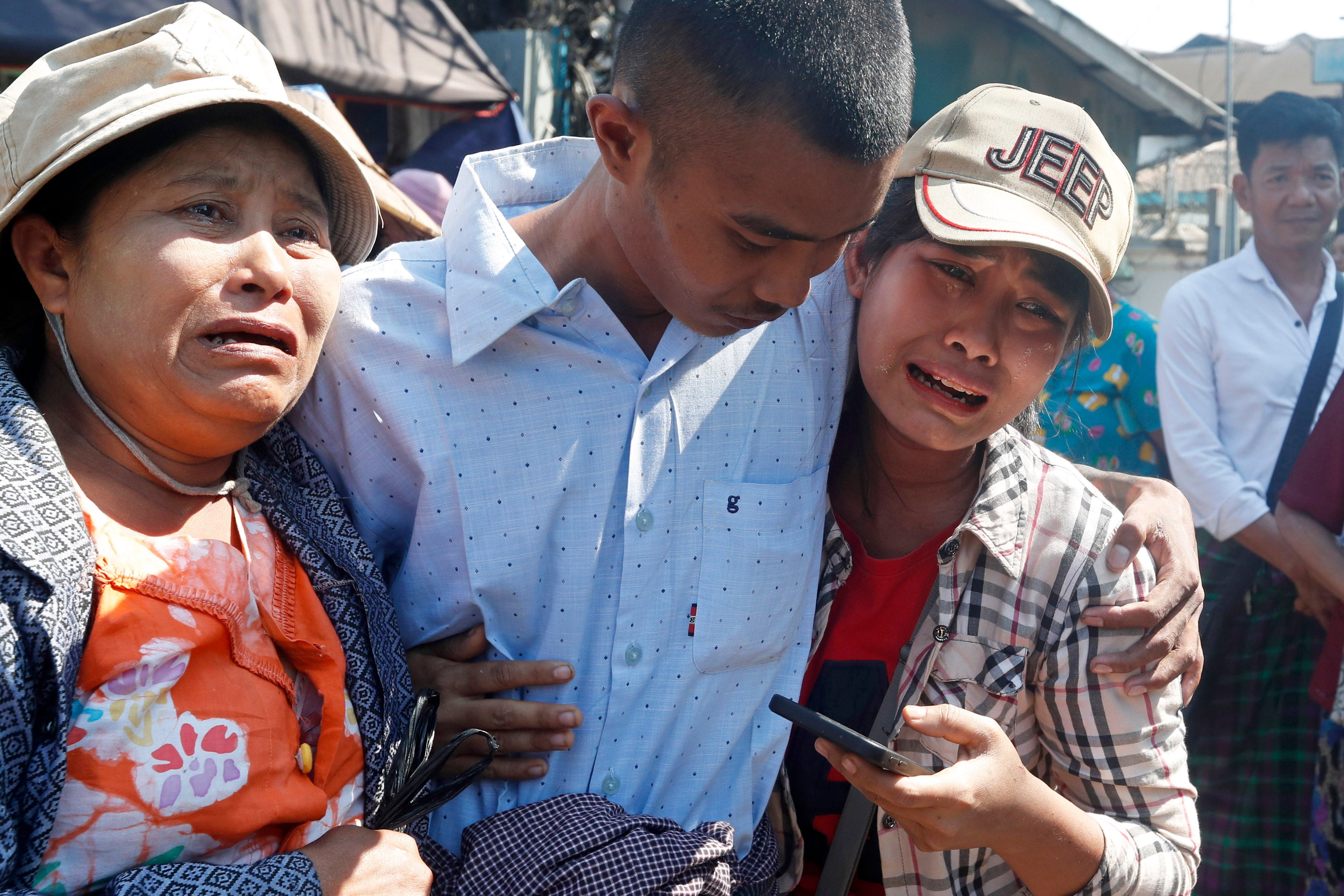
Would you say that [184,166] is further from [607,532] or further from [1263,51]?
[1263,51]

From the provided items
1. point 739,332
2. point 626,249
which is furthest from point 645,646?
point 626,249

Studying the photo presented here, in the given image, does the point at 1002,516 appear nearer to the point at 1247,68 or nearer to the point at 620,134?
the point at 620,134

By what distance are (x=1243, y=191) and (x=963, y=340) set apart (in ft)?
12.4

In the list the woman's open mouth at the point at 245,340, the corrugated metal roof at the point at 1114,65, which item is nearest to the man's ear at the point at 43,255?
the woman's open mouth at the point at 245,340

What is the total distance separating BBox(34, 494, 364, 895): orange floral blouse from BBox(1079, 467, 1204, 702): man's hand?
1282mm

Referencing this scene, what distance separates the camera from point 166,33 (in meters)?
1.53

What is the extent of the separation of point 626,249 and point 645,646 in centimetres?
73

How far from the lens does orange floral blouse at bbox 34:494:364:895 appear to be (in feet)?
4.26

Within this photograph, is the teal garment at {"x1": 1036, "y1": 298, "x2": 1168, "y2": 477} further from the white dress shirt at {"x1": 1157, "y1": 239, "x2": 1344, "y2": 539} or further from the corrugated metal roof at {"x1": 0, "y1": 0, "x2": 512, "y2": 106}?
the corrugated metal roof at {"x1": 0, "y1": 0, "x2": 512, "y2": 106}

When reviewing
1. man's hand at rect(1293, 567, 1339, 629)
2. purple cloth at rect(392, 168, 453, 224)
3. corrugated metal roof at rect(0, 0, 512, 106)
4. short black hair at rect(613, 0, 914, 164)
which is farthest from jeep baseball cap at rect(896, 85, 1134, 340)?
purple cloth at rect(392, 168, 453, 224)

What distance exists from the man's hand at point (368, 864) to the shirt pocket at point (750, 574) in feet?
1.87

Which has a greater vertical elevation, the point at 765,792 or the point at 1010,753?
the point at 1010,753

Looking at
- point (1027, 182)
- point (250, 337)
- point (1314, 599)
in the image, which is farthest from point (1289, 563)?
point (250, 337)

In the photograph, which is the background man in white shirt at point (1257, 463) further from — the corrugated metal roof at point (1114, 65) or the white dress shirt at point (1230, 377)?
the corrugated metal roof at point (1114, 65)
